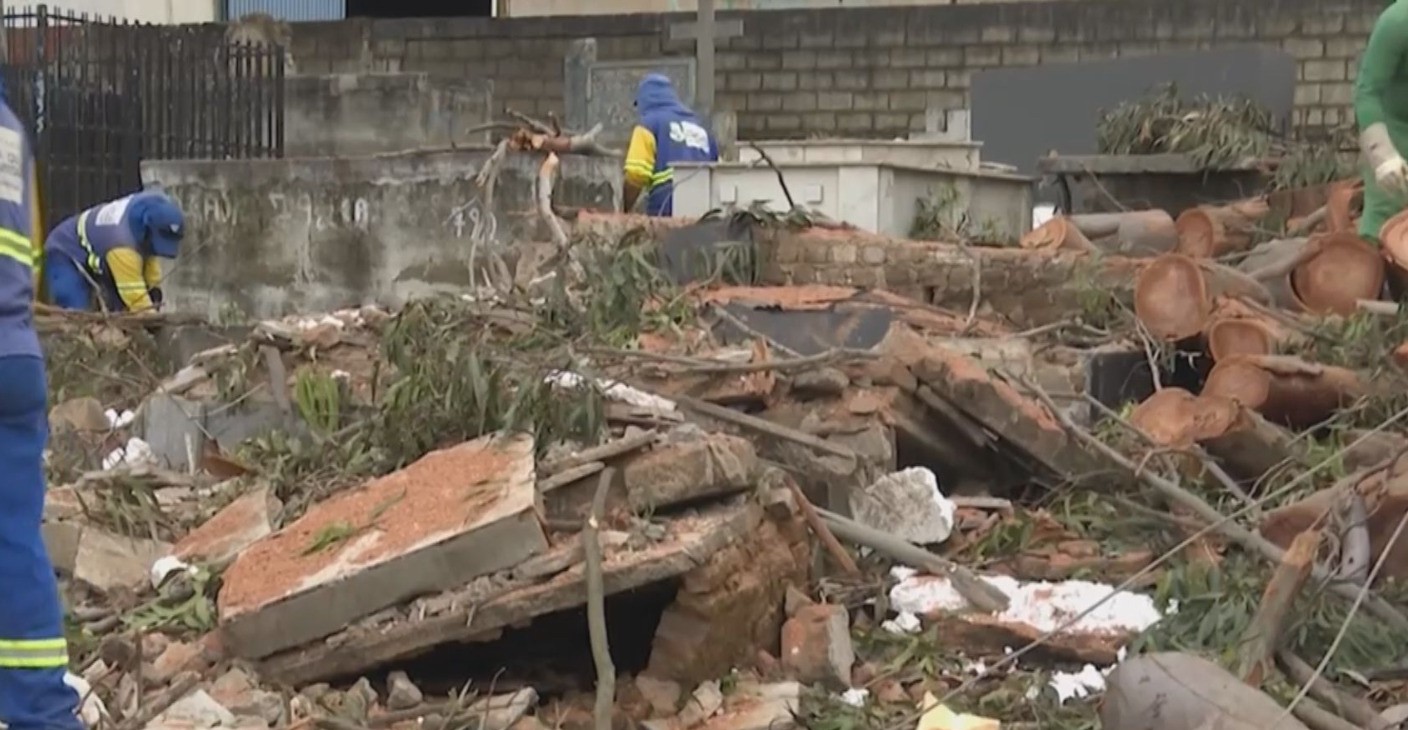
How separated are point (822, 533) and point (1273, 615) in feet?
4.02

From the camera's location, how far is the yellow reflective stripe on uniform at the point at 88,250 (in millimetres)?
8891

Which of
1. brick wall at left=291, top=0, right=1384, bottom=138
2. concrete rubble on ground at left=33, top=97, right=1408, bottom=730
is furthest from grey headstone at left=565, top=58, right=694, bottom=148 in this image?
concrete rubble on ground at left=33, top=97, right=1408, bottom=730

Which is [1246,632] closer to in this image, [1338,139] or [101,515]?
[101,515]

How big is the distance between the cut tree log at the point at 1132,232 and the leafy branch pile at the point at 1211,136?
1235 mm

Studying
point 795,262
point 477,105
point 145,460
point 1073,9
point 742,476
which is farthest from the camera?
point 1073,9

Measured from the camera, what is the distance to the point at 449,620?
4.05 metres

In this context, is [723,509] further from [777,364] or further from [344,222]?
[344,222]

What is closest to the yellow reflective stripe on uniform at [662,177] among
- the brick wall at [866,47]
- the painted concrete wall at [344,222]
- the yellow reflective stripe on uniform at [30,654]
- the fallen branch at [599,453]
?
the painted concrete wall at [344,222]

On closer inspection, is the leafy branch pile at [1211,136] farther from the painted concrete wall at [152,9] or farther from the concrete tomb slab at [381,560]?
the painted concrete wall at [152,9]

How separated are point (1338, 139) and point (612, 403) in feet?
23.3

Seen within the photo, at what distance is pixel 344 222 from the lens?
8695 mm

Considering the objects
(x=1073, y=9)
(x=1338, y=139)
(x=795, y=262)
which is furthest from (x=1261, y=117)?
(x=795, y=262)

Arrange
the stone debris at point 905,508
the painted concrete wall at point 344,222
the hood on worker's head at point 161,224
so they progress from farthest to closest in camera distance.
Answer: the hood on worker's head at point 161,224 < the painted concrete wall at point 344,222 < the stone debris at point 905,508

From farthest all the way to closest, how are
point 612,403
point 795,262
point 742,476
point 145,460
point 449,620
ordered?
point 795,262, point 145,460, point 612,403, point 742,476, point 449,620
